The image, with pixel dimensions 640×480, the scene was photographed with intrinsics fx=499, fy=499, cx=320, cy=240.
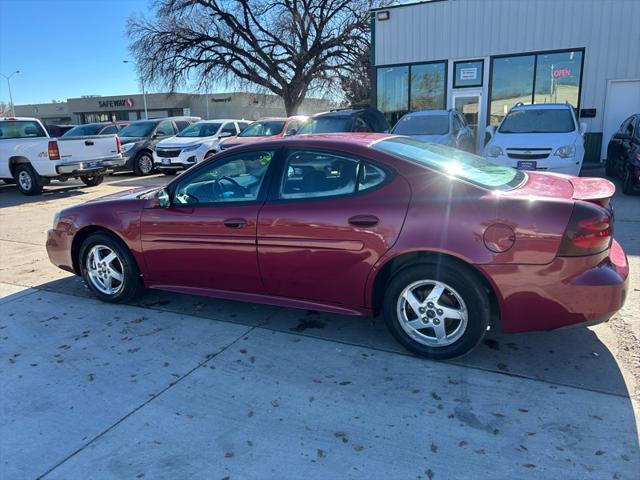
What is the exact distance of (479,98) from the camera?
16.6 meters

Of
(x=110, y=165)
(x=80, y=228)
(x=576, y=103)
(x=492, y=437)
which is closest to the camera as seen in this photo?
(x=492, y=437)

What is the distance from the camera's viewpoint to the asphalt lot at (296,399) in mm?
2607

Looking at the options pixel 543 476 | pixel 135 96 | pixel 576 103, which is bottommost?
pixel 543 476

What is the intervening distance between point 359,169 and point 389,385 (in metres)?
1.53

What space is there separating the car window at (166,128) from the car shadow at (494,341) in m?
13.2

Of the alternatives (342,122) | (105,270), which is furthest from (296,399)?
(342,122)

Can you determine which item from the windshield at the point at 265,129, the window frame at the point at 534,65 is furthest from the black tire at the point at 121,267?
the window frame at the point at 534,65

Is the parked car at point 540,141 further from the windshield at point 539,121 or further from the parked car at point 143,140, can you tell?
the parked car at point 143,140

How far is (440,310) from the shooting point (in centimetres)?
346

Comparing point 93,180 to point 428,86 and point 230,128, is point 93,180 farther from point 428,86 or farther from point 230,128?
point 428,86

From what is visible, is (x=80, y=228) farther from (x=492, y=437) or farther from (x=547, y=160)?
(x=547, y=160)

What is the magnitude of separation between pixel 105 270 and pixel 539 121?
31.3 feet

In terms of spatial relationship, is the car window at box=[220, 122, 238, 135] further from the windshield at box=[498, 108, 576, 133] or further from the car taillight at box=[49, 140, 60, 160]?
the windshield at box=[498, 108, 576, 133]

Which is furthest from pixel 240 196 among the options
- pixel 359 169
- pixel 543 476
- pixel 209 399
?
pixel 543 476
